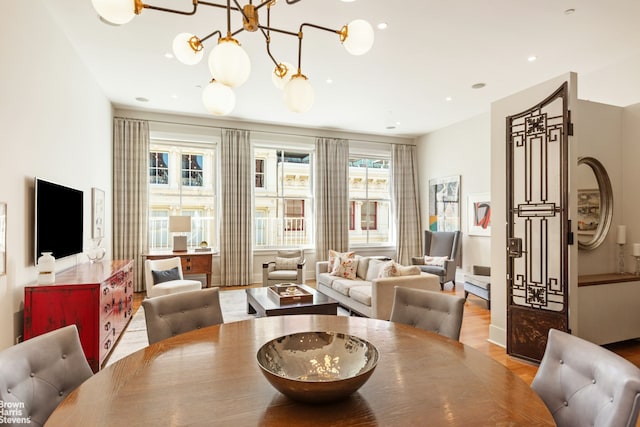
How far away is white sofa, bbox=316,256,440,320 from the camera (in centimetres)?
382

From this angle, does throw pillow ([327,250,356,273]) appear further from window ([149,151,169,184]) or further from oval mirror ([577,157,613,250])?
window ([149,151,169,184])

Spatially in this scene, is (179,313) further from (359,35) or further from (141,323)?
(141,323)

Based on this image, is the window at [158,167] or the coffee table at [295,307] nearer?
the coffee table at [295,307]

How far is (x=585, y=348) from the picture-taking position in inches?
45.3

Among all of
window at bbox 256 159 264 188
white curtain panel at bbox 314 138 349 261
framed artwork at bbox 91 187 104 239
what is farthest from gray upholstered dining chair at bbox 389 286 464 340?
window at bbox 256 159 264 188

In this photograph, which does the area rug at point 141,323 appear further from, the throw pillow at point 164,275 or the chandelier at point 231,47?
the chandelier at point 231,47

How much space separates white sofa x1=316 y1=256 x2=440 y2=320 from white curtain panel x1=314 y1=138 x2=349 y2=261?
212cm

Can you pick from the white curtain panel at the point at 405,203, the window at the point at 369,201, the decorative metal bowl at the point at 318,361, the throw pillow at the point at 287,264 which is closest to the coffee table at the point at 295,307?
the throw pillow at the point at 287,264

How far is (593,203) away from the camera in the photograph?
375 centimetres

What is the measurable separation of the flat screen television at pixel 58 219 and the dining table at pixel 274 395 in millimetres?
2386

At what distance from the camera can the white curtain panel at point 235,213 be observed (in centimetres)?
650

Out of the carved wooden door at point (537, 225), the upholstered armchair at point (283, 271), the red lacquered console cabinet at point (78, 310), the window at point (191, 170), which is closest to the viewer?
the red lacquered console cabinet at point (78, 310)

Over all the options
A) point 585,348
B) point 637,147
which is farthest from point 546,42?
point 585,348

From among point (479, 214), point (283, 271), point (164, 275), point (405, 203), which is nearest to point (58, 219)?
point (164, 275)
